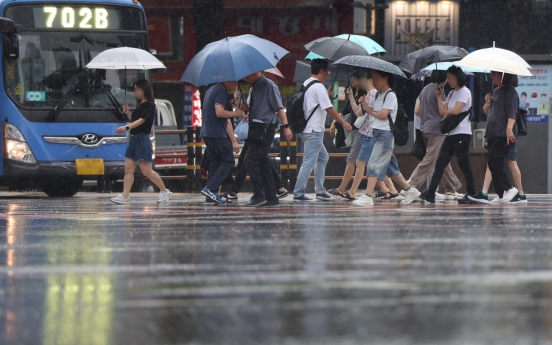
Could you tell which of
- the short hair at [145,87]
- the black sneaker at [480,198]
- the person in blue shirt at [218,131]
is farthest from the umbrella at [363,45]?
the black sneaker at [480,198]

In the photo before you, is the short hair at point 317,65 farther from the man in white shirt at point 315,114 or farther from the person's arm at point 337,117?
the person's arm at point 337,117

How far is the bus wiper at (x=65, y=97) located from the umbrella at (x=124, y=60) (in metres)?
0.83

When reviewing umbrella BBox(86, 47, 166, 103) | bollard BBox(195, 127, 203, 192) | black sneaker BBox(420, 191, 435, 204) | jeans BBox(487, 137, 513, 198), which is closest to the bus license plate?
umbrella BBox(86, 47, 166, 103)

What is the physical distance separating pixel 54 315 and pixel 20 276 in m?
1.51

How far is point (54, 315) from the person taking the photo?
5.25 meters

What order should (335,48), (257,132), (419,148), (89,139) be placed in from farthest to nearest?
1. (89,139)
2. (335,48)
3. (419,148)
4. (257,132)

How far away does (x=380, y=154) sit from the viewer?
44.4 ft

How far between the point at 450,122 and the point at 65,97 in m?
6.42

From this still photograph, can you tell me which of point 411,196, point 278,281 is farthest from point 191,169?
point 278,281

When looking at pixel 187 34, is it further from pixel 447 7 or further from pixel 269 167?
pixel 269 167

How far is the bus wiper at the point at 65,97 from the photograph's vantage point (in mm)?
17047

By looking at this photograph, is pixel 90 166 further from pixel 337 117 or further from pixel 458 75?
pixel 458 75

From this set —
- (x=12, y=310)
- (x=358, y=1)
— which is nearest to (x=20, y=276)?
(x=12, y=310)

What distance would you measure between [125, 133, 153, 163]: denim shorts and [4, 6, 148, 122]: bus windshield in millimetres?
2987
